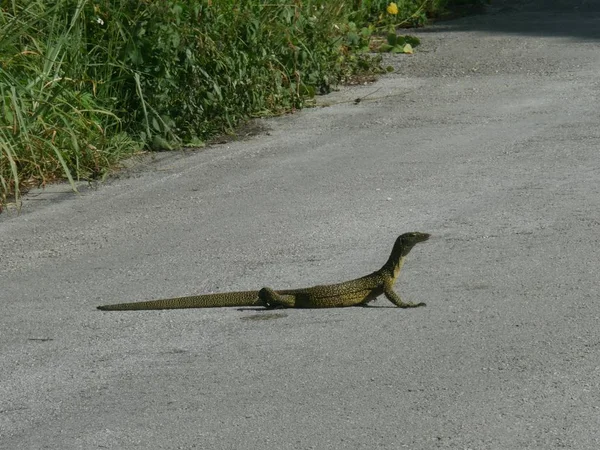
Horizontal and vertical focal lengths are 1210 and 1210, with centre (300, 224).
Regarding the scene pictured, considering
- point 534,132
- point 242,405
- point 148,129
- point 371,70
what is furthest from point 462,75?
point 242,405

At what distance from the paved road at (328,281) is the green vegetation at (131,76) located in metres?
0.38

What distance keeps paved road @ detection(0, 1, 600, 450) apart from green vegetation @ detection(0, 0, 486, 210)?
0.38 metres

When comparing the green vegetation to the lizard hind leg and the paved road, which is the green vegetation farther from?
the lizard hind leg

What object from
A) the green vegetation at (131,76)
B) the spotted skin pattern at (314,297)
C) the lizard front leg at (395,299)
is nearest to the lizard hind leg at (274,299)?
the spotted skin pattern at (314,297)

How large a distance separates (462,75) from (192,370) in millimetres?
8832

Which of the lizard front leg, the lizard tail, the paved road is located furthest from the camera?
the lizard tail

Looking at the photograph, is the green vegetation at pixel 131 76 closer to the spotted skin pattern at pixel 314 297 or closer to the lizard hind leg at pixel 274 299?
the spotted skin pattern at pixel 314 297

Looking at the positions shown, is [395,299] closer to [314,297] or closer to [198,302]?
[314,297]

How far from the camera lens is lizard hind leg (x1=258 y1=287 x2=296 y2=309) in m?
6.29

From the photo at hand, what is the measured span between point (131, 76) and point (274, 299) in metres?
4.85

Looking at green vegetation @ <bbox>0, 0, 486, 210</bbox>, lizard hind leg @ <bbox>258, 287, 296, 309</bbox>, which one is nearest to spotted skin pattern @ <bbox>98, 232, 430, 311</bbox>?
lizard hind leg @ <bbox>258, 287, 296, 309</bbox>

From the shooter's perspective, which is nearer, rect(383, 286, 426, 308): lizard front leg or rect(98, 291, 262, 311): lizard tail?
rect(383, 286, 426, 308): lizard front leg

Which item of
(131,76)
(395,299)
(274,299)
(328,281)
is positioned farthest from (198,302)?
(131,76)

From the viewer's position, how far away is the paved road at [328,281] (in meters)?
4.86
